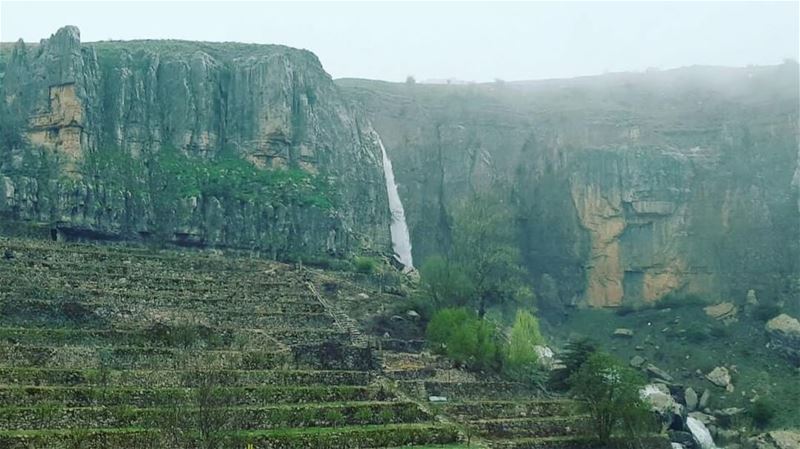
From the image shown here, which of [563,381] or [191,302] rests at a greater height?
[191,302]

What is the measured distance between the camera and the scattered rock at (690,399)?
59.3 m

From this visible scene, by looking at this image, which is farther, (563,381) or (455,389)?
(563,381)

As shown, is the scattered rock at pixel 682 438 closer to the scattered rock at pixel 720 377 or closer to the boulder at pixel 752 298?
the scattered rock at pixel 720 377

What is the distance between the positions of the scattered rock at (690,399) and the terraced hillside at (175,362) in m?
24.2

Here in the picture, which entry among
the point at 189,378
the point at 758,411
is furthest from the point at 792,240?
the point at 189,378

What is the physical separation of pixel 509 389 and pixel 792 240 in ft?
139

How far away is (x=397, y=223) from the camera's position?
266 feet

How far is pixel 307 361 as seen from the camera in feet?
126

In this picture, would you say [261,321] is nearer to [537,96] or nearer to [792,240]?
[792,240]

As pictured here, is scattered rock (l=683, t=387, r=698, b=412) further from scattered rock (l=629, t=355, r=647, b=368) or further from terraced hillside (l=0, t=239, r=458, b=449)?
terraced hillside (l=0, t=239, r=458, b=449)

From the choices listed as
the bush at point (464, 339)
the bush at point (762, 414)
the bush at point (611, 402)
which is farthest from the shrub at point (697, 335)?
the bush at point (611, 402)

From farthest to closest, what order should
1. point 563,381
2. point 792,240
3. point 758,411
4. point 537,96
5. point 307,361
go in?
point 537,96, point 792,240, point 758,411, point 563,381, point 307,361

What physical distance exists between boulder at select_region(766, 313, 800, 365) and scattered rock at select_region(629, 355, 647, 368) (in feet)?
29.2

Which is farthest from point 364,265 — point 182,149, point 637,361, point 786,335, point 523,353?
point 786,335
